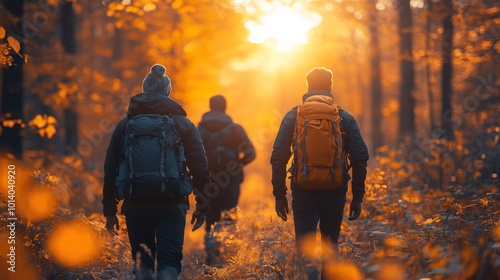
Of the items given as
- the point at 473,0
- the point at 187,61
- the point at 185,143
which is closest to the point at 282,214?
the point at 185,143

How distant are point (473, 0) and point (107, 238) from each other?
972 cm

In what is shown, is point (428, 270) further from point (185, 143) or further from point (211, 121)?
point (211, 121)

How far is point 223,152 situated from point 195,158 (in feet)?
12.3

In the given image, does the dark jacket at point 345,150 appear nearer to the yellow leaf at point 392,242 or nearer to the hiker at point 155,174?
the yellow leaf at point 392,242

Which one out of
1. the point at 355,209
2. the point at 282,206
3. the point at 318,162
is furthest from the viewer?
the point at 282,206

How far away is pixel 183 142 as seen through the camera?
598cm

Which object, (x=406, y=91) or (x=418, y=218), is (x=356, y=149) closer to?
(x=418, y=218)

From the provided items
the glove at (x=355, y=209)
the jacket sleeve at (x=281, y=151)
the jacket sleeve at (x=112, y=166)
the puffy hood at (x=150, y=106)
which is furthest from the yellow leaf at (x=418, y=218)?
the jacket sleeve at (x=112, y=166)

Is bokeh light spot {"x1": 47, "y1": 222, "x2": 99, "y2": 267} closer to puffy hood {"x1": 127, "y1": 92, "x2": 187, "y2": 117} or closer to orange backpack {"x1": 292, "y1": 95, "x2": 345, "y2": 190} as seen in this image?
puffy hood {"x1": 127, "y1": 92, "x2": 187, "y2": 117}

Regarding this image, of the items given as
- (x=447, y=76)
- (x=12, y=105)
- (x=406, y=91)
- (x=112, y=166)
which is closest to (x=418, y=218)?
(x=112, y=166)

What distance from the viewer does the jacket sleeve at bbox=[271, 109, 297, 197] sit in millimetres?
6348

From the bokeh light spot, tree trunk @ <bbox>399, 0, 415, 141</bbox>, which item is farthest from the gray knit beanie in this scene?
tree trunk @ <bbox>399, 0, 415, 141</bbox>

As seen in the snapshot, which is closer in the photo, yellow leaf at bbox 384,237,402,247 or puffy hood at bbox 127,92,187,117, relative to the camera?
puffy hood at bbox 127,92,187,117

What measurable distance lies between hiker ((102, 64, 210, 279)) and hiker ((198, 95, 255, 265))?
3.64 metres
